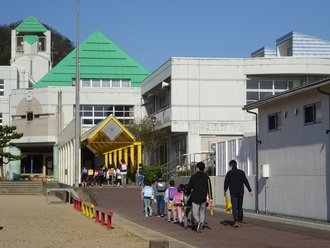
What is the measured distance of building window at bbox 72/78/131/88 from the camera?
6638 cm

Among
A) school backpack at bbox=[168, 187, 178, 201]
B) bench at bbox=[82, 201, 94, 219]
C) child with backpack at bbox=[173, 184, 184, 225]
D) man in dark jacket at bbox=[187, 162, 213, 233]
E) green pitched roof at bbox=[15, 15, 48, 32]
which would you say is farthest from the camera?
green pitched roof at bbox=[15, 15, 48, 32]

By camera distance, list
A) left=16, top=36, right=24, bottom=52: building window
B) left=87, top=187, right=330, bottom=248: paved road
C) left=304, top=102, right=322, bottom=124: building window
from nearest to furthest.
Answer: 1. left=87, top=187, right=330, bottom=248: paved road
2. left=304, top=102, right=322, bottom=124: building window
3. left=16, top=36, right=24, bottom=52: building window

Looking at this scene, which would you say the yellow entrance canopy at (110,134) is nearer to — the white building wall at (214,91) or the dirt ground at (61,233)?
the white building wall at (214,91)

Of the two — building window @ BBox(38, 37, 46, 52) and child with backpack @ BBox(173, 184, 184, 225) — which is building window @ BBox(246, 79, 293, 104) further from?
building window @ BBox(38, 37, 46, 52)

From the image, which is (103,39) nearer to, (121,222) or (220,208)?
(220,208)

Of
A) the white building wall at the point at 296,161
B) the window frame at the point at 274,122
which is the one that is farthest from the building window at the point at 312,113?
the window frame at the point at 274,122

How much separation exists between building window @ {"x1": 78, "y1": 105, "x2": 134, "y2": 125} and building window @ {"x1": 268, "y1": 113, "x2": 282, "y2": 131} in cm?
3767

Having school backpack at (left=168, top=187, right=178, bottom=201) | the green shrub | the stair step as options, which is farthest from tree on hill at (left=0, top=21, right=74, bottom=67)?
school backpack at (left=168, top=187, right=178, bottom=201)

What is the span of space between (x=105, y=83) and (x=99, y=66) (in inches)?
77.0

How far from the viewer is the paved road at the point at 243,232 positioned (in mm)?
14969

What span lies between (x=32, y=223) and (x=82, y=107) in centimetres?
4024

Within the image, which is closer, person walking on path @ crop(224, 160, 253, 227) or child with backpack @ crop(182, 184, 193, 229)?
person walking on path @ crop(224, 160, 253, 227)

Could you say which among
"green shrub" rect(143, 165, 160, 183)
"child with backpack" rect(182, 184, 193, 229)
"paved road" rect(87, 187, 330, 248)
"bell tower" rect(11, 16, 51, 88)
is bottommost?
"paved road" rect(87, 187, 330, 248)

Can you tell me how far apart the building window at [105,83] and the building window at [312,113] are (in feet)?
148
